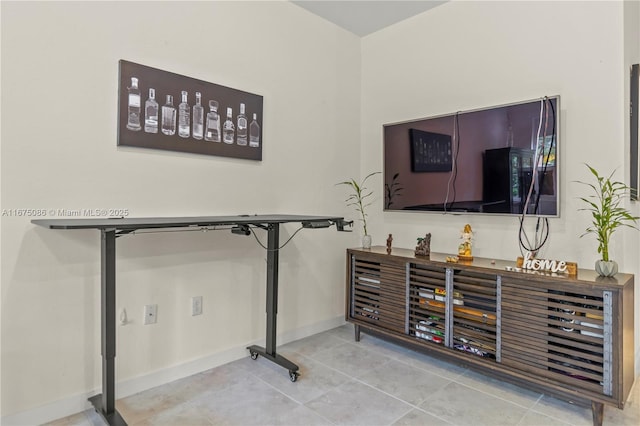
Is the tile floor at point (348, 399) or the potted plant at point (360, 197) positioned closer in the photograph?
the tile floor at point (348, 399)

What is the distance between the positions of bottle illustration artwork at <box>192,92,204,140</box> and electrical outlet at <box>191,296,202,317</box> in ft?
3.45

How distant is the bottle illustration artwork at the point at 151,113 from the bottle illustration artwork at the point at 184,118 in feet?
0.49

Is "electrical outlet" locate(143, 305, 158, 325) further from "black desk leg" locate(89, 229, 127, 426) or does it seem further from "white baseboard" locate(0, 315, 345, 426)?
"black desk leg" locate(89, 229, 127, 426)

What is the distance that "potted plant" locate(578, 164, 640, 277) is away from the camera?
208 cm

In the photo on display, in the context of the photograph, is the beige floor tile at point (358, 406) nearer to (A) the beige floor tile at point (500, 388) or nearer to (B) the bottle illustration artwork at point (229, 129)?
(A) the beige floor tile at point (500, 388)

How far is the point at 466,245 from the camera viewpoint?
8.76ft

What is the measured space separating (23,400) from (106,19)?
6.68 ft

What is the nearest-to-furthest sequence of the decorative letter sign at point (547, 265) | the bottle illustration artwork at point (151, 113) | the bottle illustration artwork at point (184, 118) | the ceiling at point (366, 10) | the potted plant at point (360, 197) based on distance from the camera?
1. the decorative letter sign at point (547, 265)
2. the bottle illustration artwork at point (151, 113)
3. the bottle illustration artwork at point (184, 118)
4. the ceiling at point (366, 10)
5. the potted plant at point (360, 197)

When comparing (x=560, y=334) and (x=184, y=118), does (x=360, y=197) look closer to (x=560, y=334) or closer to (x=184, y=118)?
(x=184, y=118)

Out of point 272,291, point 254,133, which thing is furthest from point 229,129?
point 272,291

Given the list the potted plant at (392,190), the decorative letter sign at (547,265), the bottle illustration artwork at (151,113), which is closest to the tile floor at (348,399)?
the decorative letter sign at (547,265)

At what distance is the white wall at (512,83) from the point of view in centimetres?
232

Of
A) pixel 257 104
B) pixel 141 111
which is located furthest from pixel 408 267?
pixel 141 111

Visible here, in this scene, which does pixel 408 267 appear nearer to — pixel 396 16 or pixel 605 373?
pixel 605 373
